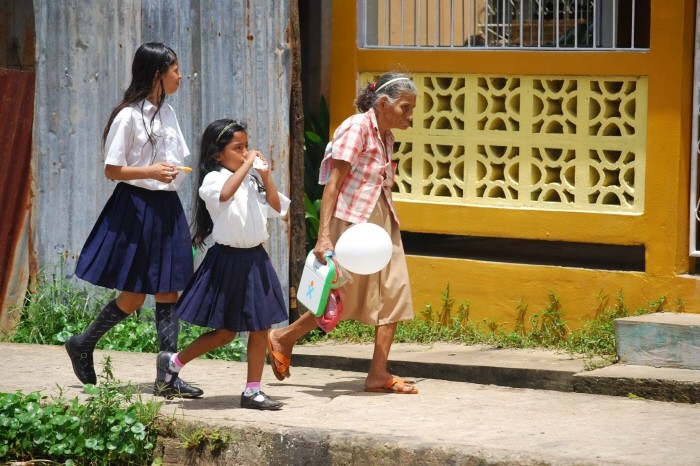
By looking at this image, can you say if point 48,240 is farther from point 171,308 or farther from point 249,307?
point 249,307

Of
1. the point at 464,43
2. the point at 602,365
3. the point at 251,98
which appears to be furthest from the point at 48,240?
the point at 602,365

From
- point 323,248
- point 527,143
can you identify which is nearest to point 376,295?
point 323,248

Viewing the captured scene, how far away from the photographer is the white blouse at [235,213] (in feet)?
19.2

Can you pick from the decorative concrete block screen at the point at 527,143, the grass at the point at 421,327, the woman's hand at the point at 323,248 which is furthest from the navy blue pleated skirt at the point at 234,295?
the decorative concrete block screen at the point at 527,143

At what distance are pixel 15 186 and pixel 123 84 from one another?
40.5 inches

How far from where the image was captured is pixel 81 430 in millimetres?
5742

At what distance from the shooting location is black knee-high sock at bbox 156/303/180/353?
6.25 meters

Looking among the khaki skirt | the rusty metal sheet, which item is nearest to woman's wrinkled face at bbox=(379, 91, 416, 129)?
the khaki skirt

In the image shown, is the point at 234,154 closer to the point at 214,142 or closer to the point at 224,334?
the point at 214,142

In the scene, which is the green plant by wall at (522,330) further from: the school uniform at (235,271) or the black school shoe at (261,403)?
the school uniform at (235,271)

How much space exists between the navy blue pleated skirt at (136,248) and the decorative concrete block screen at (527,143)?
2102 mm

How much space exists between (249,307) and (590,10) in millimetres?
3554

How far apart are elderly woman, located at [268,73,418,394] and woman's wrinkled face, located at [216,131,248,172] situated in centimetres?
50

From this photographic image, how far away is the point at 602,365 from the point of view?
6.65 metres
